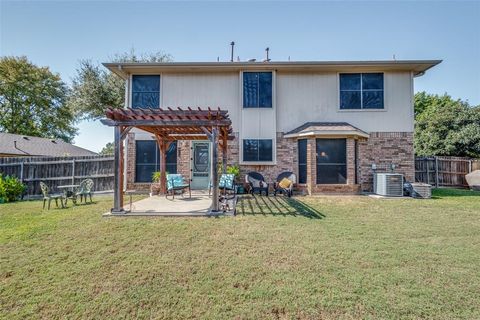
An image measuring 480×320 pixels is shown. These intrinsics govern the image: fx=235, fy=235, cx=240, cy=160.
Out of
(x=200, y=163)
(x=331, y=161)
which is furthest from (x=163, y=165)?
(x=331, y=161)

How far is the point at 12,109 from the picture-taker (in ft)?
92.5

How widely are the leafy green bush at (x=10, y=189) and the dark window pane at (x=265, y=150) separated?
10.3 meters

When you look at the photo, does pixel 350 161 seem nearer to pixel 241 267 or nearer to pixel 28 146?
pixel 241 267

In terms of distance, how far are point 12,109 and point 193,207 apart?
3409cm

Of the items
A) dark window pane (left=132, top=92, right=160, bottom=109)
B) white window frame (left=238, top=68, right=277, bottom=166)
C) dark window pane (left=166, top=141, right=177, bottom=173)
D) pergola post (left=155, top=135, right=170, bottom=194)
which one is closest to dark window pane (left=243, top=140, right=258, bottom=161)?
white window frame (left=238, top=68, right=277, bottom=166)

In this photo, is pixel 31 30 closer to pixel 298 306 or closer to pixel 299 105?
pixel 299 105

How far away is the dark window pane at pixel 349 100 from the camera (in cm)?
1087

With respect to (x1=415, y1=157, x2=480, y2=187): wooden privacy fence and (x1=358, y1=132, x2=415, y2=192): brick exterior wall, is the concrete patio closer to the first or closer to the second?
(x1=358, y1=132, x2=415, y2=192): brick exterior wall

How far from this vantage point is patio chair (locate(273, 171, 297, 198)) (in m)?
9.74

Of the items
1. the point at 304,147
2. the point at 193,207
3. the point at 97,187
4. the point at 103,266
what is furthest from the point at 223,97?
the point at 103,266

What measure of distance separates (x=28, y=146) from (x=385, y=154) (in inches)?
1055

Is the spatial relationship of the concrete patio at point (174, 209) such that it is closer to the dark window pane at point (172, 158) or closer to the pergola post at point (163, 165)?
the pergola post at point (163, 165)

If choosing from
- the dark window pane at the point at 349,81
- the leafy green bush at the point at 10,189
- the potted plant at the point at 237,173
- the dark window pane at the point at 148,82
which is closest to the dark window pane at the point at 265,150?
the potted plant at the point at 237,173

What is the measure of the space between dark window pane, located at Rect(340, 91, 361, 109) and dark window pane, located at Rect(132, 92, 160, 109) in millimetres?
8538
